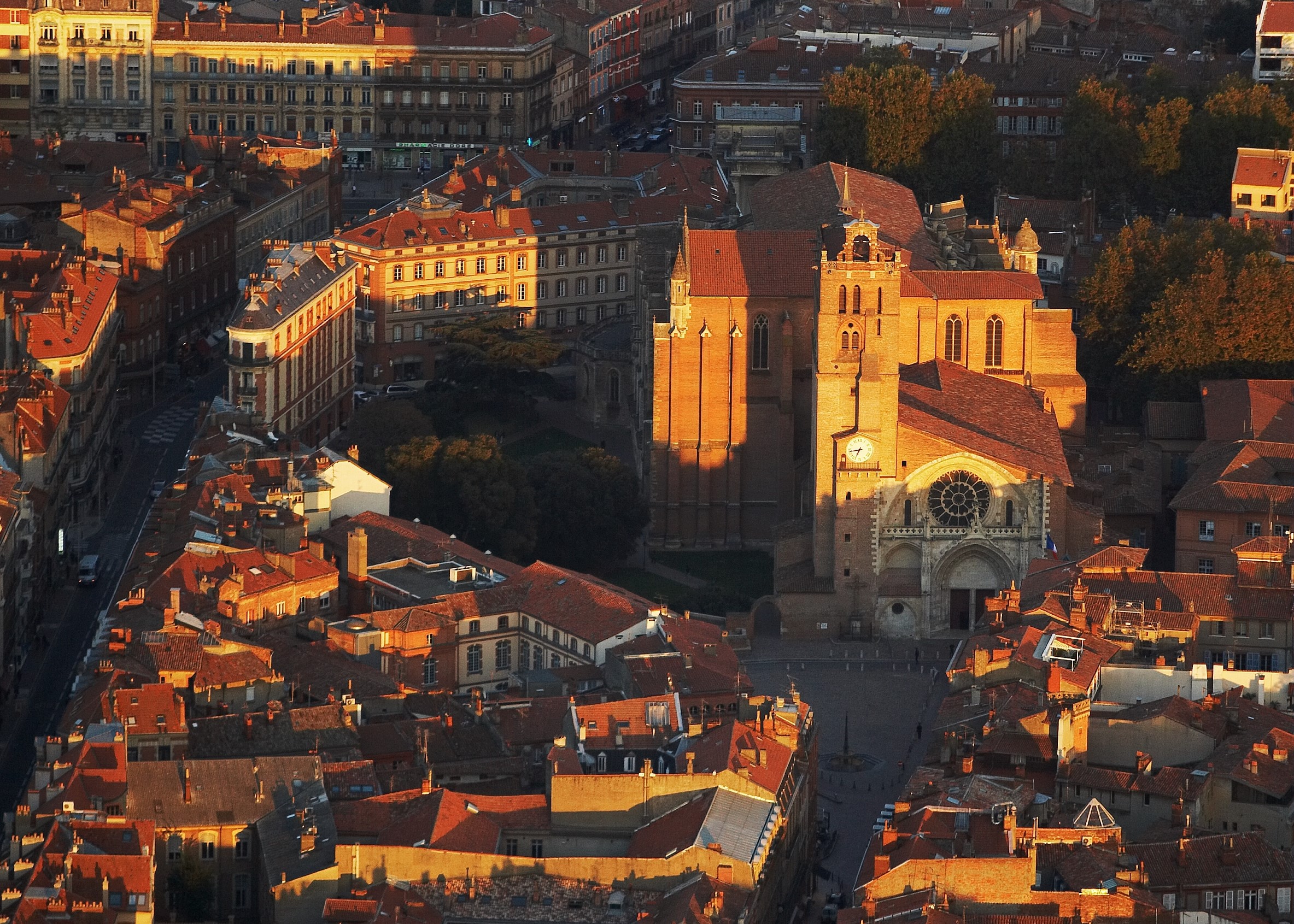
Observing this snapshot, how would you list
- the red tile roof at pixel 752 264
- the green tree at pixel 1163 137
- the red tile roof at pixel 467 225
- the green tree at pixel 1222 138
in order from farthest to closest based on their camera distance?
the green tree at pixel 1163 137
the green tree at pixel 1222 138
the red tile roof at pixel 467 225
the red tile roof at pixel 752 264

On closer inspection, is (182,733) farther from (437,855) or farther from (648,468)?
(648,468)

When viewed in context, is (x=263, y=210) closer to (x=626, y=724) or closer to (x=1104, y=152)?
(x=1104, y=152)

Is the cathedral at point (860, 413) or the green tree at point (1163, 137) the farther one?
the green tree at point (1163, 137)

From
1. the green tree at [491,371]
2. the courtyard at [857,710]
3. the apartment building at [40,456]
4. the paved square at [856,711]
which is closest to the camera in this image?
the courtyard at [857,710]

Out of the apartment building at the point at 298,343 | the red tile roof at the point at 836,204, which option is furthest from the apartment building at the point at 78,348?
the red tile roof at the point at 836,204

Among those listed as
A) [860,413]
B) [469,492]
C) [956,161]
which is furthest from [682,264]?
[956,161]

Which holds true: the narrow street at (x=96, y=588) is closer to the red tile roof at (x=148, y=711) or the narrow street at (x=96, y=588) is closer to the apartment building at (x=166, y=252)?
the apartment building at (x=166, y=252)

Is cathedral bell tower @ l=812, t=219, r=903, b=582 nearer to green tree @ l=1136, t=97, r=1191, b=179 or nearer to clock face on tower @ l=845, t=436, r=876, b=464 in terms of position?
clock face on tower @ l=845, t=436, r=876, b=464

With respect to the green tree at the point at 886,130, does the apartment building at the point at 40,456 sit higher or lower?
lower
